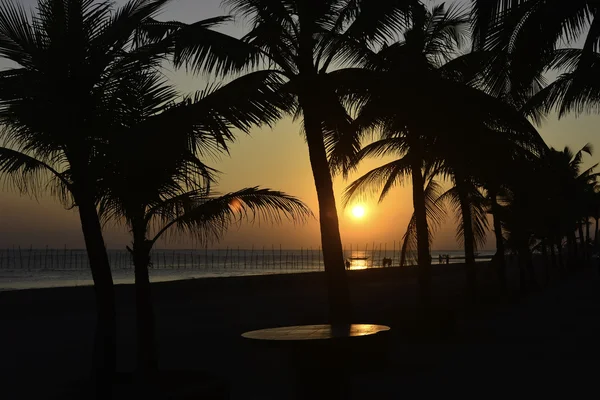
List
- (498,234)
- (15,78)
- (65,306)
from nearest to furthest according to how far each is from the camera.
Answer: (15,78), (65,306), (498,234)

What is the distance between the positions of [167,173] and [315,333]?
2.93 meters

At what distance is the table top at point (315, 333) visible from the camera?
26.6 ft

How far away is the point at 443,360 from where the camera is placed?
40.3 feet

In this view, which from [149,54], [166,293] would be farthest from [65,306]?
[149,54]

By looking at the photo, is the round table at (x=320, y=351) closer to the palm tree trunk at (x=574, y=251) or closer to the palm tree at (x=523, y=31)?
the palm tree at (x=523, y=31)

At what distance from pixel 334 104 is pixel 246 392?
546cm

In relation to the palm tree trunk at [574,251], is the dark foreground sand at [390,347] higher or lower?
lower

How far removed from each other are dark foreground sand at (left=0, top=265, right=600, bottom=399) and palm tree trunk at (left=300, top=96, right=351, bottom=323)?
4.06 feet


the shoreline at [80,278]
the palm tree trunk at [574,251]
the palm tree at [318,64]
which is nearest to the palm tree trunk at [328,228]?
the palm tree at [318,64]

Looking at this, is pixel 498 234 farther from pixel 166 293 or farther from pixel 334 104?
pixel 334 104

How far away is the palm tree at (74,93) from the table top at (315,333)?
1.79 meters

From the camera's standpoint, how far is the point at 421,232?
1742cm

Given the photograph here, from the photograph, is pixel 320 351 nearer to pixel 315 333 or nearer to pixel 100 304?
pixel 315 333

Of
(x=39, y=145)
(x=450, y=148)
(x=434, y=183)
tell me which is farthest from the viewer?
(x=434, y=183)
